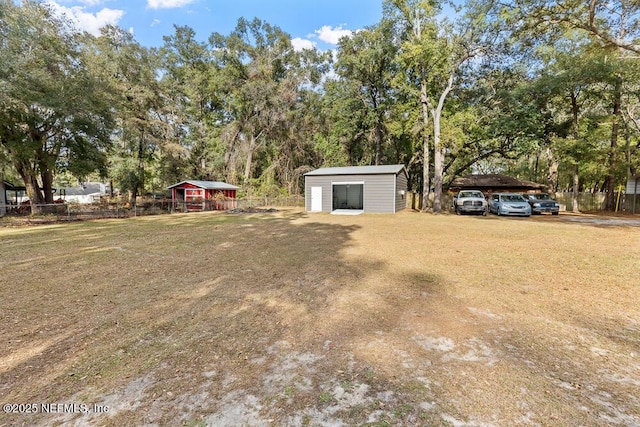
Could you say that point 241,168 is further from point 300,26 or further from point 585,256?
point 585,256

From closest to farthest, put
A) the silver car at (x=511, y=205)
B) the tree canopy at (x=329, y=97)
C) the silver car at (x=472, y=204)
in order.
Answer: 1. the tree canopy at (x=329, y=97)
2. the silver car at (x=511, y=205)
3. the silver car at (x=472, y=204)

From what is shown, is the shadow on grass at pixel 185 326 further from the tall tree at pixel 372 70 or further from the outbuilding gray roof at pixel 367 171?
the tall tree at pixel 372 70

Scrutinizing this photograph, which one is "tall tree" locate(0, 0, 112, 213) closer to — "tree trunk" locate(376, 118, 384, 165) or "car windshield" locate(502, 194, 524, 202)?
"tree trunk" locate(376, 118, 384, 165)

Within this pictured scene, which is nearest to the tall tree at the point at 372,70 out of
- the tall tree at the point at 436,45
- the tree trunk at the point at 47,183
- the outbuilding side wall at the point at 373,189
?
the tall tree at the point at 436,45

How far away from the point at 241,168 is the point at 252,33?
13.4m

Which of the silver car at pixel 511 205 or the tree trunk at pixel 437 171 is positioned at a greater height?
the tree trunk at pixel 437 171

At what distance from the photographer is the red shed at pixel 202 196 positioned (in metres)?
21.3

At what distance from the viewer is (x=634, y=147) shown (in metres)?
16.5

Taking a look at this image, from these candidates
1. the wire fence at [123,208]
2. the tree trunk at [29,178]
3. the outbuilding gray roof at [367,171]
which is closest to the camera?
the wire fence at [123,208]

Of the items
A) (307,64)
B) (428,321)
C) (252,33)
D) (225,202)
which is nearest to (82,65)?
(225,202)

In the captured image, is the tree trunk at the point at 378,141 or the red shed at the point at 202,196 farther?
the tree trunk at the point at 378,141

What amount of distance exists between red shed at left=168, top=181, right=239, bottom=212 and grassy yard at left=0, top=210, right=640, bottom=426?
53.1 feet

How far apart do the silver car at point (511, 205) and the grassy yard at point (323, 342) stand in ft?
33.5

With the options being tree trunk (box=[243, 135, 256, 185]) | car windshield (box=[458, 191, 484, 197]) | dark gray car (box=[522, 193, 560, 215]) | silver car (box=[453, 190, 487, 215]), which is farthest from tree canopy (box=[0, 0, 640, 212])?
dark gray car (box=[522, 193, 560, 215])
